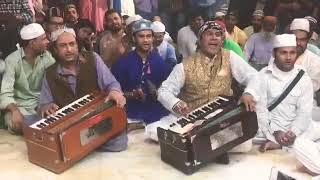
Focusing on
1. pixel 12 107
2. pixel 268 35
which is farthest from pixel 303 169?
pixel 268 35

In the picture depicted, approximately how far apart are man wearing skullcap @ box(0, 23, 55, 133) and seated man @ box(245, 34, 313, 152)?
203 centimetres

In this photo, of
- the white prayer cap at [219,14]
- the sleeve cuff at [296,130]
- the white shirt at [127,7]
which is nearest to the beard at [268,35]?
the white prayer cap at [219,14]

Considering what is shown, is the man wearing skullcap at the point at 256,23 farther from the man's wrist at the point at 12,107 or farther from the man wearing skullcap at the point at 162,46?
the man's wrist at the point at 12,107

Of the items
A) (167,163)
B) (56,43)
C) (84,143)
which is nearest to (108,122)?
(84,143)

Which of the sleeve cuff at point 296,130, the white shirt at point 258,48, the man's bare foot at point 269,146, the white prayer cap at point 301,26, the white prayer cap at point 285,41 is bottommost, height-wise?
the man's bare foot at point 269,146

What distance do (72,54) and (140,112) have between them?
1.02 metres

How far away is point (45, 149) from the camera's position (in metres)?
4.17

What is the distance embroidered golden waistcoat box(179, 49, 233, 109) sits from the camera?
475cm

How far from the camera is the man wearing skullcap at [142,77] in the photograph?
5.28 meters

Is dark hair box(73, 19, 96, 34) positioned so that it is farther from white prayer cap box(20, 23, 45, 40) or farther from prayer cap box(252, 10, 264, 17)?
prayer cap box(252, 10, 264, 17)

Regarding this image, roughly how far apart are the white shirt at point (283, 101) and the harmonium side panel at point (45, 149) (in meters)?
1.73

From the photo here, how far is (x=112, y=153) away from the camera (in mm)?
4637

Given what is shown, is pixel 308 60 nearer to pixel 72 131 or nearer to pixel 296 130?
pixel 296 130

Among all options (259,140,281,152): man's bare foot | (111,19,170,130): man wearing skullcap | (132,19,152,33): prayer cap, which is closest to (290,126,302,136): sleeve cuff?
(259,140,281,152): man's bare foot
